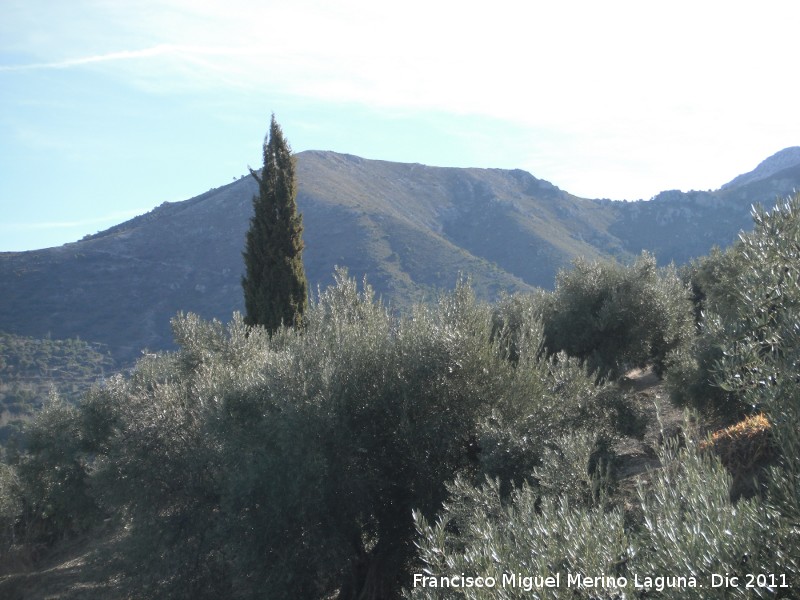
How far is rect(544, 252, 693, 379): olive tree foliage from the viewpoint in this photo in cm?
1670

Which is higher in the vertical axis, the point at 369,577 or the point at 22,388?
the point at 369,577

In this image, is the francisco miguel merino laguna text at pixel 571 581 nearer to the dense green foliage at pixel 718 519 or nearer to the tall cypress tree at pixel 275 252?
the dense green foliage at pixel 718 519

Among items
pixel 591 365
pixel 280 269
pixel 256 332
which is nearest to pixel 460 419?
pixel 256 332

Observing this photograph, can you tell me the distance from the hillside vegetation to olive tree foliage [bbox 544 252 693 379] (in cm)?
256

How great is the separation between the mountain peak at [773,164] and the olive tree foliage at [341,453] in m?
106

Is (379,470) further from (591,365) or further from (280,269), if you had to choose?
(280,269)

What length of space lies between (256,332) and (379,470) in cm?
666

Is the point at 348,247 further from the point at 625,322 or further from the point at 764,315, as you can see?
the point at 764,315

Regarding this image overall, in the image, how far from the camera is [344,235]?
76.8 metres

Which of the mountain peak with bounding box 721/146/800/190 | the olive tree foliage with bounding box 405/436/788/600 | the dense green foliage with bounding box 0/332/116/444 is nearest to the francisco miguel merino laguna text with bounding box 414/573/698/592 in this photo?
the olive tree foliage with bounding box 405/436/788/600

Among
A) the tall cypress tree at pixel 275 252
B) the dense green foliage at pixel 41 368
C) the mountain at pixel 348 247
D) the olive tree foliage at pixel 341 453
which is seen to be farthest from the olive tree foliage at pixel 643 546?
the dense green foliage at pixel 41 368

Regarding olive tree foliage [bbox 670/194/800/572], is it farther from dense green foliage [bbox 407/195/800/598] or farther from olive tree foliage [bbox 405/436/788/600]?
olive tree foliage [bbox 405/436/788/600]

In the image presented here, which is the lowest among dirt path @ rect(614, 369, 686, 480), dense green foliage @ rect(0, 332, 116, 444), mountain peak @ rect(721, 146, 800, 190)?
dense green foliage @ rect(0, 332, 116, 444)

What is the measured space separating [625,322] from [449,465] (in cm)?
1014
